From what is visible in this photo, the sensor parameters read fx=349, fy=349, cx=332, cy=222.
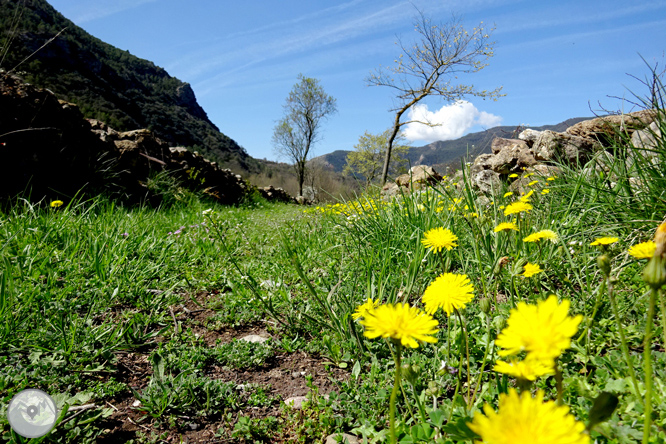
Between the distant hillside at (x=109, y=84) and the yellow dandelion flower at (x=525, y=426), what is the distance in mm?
26672

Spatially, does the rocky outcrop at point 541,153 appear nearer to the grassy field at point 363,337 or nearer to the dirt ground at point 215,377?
the grassy field at point 363,337

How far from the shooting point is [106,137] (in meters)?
5.10

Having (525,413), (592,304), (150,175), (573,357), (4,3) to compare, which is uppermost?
(4,3)

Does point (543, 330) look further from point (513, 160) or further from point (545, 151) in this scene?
point (513, 160)

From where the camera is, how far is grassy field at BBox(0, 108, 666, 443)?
2.16 feet

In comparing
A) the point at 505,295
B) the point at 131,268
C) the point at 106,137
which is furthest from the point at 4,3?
the point at 505,295

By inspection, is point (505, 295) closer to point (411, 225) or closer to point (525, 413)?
point (411, 225)

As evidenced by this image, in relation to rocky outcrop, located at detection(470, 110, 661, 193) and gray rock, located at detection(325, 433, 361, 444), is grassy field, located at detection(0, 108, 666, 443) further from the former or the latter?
rocky outcrop, located at detection(470, 110, 661, 193)

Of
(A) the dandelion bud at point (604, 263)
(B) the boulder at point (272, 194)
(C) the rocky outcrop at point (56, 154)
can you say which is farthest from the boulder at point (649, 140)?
(B) the boulder at point (272, 194)

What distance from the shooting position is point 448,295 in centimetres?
83

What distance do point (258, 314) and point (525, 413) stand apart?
5.39 ft

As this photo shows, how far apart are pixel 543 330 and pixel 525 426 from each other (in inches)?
4.6

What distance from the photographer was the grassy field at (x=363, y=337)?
0.66m

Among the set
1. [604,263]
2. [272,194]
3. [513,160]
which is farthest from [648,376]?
[272,194]
